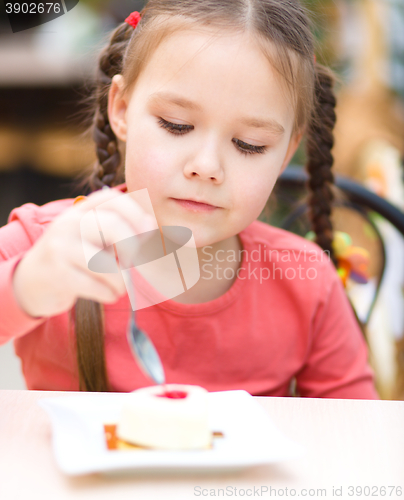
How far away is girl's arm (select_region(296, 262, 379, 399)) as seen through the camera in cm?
61

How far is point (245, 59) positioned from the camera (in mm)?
426

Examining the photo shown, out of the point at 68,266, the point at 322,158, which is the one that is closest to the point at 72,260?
the point at 68,266

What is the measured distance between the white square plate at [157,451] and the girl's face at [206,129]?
0.18 m

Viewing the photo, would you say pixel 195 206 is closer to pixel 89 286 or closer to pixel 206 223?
pixel 206 223

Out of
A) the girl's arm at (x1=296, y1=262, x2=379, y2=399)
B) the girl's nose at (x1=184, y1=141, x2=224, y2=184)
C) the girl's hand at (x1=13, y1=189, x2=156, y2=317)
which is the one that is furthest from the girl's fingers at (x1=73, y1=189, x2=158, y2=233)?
the girl's arm at (x1=296, y1=262, x2=379, y2=399)

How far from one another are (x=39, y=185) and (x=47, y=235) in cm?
33

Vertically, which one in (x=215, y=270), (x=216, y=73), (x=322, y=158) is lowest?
(x=215, y=270)

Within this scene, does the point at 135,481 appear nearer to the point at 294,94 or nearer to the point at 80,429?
the point at 80,429

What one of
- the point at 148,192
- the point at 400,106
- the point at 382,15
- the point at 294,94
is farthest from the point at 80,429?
the point at 400,106

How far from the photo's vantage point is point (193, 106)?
0.42 metres

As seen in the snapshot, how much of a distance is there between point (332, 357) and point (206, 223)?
0.25 metres

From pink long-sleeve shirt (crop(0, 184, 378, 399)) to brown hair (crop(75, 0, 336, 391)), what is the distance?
0.07 feet

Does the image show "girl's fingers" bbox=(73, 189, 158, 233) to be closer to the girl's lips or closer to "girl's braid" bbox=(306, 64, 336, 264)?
the girl's lips

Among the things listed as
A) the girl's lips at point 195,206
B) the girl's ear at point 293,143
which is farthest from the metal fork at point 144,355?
the girl's ear at point 293,143
